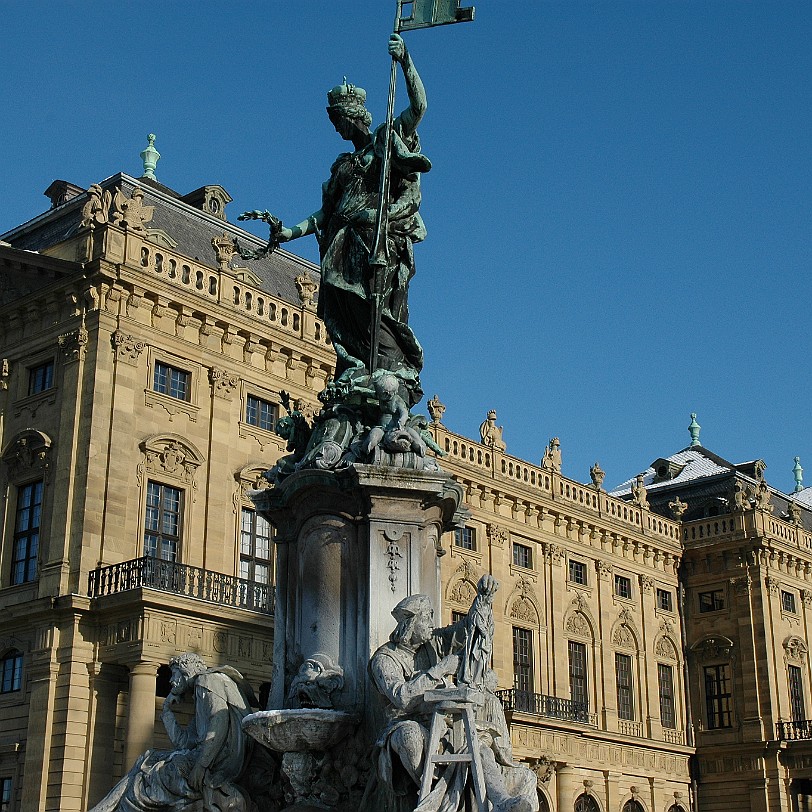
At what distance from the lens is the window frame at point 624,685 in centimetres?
4722

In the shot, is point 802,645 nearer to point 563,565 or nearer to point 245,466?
point 563,565

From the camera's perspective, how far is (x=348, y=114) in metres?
12.1

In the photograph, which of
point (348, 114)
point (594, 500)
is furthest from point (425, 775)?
point (594, 500)

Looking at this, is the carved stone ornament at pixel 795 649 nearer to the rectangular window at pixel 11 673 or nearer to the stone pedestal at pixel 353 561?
the rectangular window at pixel 11 673

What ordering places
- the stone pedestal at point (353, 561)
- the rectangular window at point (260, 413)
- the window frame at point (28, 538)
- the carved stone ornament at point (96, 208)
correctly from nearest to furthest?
the stone pedestal at point (353, 561)
the window frame at point (28, 538)
the carved stone ornament at point (96, 208)
the rectangular window at point (260, 413)

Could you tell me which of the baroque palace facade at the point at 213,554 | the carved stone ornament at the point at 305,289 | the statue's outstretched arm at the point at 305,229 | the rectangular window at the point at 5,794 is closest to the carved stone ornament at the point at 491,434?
the baroque palace facade at the point at 213,554

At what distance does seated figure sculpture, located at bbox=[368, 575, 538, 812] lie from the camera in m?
8.78

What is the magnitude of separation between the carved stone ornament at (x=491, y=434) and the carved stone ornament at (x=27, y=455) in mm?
17781

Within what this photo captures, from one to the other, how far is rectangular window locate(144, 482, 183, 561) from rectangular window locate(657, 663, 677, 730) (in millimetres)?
24587

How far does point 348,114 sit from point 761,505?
43.6m

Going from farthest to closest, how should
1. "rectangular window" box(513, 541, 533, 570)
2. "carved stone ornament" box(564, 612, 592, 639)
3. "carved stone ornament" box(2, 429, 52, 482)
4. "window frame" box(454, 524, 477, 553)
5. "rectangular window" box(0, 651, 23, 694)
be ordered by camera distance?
"carved stone ornament" box(564, 612, 592, 639), "rectangular window" box(513, 541, 533, 570), "window frame" box(454, 524, 477, 553), "carved stone ornament" box(2, 429, 52, 482), "rectangular window" box(0, 651, 23, 694)

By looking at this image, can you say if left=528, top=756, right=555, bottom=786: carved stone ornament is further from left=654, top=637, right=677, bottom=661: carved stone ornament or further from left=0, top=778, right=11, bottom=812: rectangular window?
left=0, top=778, right=11, bottom=812: rectangular window

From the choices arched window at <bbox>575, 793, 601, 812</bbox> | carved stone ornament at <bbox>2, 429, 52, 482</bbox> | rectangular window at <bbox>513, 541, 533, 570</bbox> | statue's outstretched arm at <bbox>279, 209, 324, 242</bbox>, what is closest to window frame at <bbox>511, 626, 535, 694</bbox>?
rectangular window at <bbox>513, 541, 533, 570</bbox>

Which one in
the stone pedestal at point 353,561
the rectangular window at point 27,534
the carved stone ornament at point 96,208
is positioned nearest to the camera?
the stone pedestal at point 353,561
